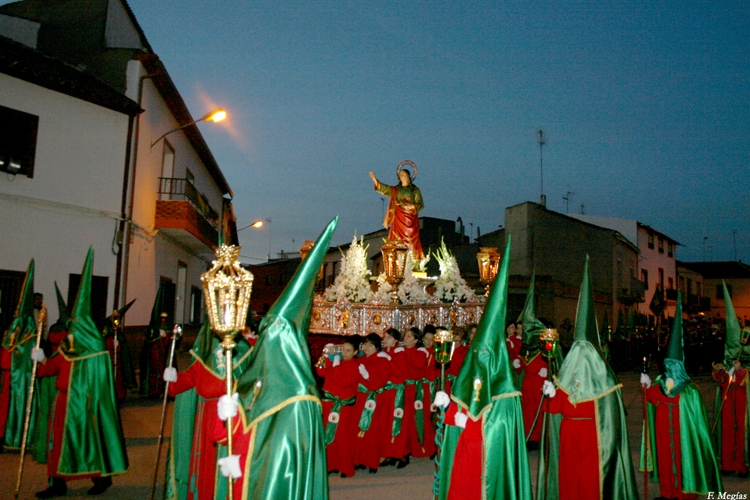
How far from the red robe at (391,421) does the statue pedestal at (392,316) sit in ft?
14.7

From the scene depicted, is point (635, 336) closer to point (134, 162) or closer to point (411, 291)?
point (411, 291)

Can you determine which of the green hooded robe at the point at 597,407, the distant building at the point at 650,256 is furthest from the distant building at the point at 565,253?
the green hooded robe at the point at 597,407

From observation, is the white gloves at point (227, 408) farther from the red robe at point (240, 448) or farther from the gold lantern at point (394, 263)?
the gold lantern at point (394, 263)

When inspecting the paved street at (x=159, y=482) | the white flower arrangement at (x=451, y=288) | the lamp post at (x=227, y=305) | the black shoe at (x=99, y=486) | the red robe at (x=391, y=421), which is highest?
the white flower arrangement at (x=451, y=288)

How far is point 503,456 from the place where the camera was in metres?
4.69

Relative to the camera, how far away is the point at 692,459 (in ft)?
20.3

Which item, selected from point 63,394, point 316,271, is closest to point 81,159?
point 63,394

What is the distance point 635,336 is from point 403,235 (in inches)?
556

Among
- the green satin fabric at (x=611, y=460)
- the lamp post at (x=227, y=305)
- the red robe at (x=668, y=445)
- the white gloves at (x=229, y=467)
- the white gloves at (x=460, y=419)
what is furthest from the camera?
the red robe at (x=668, y=445)

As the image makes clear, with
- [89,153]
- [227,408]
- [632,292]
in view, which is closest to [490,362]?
[227,408]

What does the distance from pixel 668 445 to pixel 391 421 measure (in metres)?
3.38

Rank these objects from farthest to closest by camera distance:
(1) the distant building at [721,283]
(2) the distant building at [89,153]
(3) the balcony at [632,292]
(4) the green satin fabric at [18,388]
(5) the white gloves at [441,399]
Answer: (1) the distant building at [721,283] < (3) the balcony at [632,292] < (2) the distant building at [89,153] < (4) the green satin fabric at [18,388] < (5) the white gloves at [441,399]

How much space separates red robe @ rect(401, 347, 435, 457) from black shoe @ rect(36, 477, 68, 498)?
4090mm

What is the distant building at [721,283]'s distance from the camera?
45.6 m
